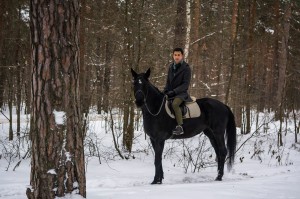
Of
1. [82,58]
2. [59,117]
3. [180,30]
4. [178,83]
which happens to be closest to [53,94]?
[59,117]

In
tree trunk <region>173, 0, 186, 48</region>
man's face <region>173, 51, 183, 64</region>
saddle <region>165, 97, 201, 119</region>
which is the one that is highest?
tree trunk <region>173, 0, 186, 48</region>

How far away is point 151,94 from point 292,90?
8429mm

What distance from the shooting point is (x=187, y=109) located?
6.78 m

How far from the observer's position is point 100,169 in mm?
7211

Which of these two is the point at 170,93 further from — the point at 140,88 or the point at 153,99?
the point at 140,88

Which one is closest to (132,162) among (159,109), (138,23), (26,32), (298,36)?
(159,109)

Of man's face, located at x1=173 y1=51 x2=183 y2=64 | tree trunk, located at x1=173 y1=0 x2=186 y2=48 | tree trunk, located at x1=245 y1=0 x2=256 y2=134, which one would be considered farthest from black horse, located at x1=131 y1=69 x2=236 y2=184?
tree trunk, located at x1=245 y1=0 x2=256 y2=134

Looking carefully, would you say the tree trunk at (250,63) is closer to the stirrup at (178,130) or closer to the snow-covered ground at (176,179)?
the snow-covered ground at (176,179)

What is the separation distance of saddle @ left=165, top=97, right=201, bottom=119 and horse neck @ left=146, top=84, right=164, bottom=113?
22cm

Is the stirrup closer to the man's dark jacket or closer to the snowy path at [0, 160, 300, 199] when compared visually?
the man's dark jacket

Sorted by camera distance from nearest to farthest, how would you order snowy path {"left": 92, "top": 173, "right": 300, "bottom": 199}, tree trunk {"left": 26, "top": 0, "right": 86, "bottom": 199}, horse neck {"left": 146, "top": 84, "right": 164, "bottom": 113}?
tree trunk {"left": 26, "top": 0, "right": 86, "bottom": 199}, snowy path {"left": 92, "top": 173, "right": 300, "bottom": 199}, horse neck {"left": 146, "top": 84, "right": 164, "bottom": 113}

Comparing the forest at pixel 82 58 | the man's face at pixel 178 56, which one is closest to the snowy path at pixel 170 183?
the forest at pixel 82 58

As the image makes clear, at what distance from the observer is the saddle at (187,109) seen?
6520mm

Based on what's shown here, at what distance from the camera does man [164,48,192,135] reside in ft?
21.1
